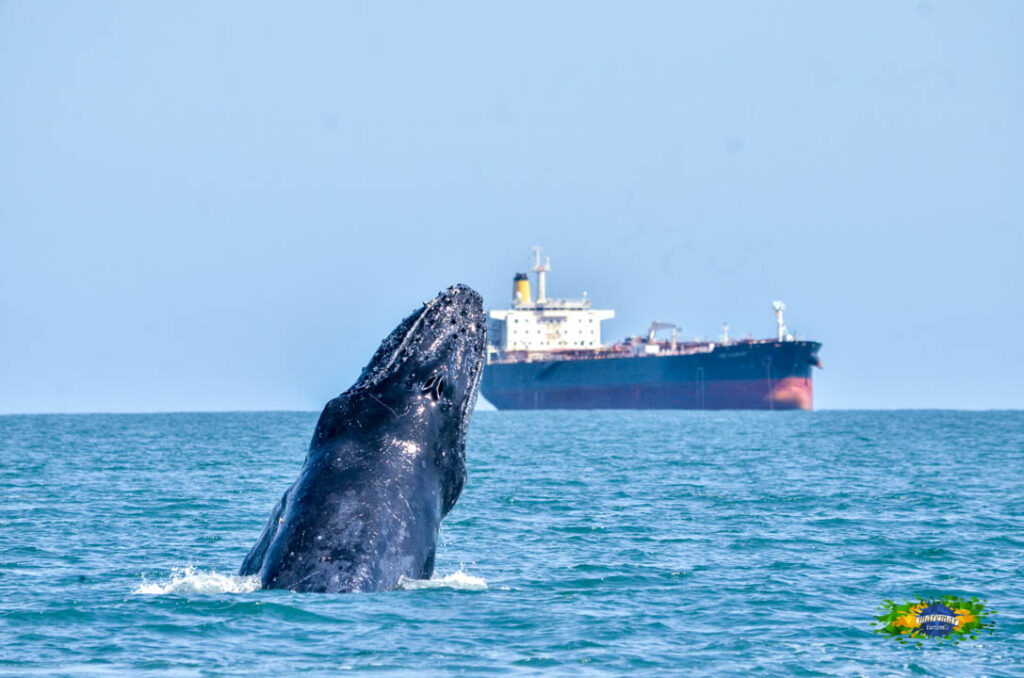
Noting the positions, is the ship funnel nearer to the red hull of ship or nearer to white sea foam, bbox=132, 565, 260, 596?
the red hull of ship

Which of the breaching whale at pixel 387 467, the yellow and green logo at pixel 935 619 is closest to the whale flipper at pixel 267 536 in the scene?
the breaching whale at pixel 387 467

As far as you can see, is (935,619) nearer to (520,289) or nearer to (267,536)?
(267,536)

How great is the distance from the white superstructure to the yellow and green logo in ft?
444

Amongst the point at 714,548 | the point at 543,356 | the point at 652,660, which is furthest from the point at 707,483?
the point at 543,356

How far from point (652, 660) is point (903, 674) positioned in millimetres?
2046

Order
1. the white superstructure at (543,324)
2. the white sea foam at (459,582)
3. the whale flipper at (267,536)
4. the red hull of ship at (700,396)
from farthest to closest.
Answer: the white superstructure at (543,324) → the red hull of ship at (700,396) → the white sea foam at (459,582) → the whale flipper at (267,536)

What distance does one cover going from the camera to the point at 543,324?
6122 inches

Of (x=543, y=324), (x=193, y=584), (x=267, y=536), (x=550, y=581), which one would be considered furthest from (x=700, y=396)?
(x=267, y=536)

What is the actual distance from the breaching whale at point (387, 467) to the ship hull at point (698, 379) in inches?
4546

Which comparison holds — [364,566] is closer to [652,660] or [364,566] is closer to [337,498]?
[337,498]

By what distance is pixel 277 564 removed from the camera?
10.7 metres

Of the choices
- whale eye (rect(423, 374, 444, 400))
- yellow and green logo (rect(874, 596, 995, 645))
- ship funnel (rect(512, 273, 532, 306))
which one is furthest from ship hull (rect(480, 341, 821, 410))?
whale eye (rect(423, 374, 444, 400))

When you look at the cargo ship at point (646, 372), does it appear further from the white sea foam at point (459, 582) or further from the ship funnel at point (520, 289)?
the white sea foam at point (459, 582)

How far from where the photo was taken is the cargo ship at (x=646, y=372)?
126 m
